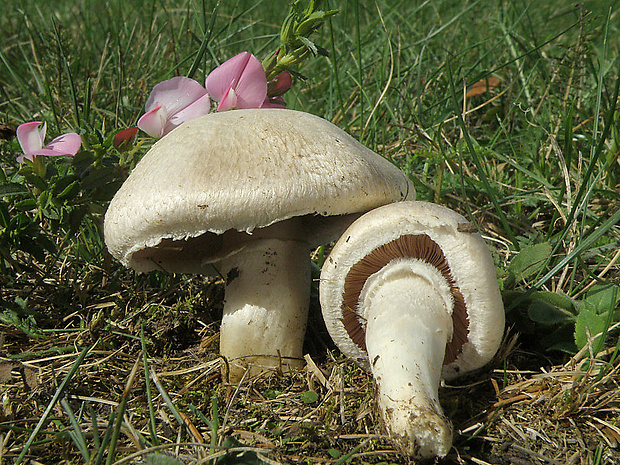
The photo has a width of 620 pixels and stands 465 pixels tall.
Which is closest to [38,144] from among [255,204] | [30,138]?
[30,138]

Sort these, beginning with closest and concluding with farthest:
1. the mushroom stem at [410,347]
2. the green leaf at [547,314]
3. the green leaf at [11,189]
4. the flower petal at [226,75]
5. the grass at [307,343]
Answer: the mushroom stem at [410,347] < the grass at [307,343] < the green leaf at [547,314] < the green leaf at [11,189] < the flower petal at [226,75]

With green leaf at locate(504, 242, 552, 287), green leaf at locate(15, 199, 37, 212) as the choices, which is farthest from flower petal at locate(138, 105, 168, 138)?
green leaf at locate(504, 242, 552, 287)

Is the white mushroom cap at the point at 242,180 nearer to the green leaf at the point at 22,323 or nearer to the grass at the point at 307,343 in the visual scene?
the grass at the point at 307,343

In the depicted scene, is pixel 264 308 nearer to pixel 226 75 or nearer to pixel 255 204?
pixel 255 204

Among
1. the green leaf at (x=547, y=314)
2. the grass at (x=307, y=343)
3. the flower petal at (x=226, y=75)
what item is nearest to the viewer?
the grass at (x=307, y=343)

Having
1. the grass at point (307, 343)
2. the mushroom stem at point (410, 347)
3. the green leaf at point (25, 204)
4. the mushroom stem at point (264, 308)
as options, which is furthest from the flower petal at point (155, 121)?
the mushroom stem at point (410, 347)

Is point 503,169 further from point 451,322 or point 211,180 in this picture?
point 211,180

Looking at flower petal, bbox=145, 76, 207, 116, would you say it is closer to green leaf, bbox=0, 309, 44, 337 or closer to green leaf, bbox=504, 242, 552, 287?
green leaf, bbox=0, 309, 44, 337
